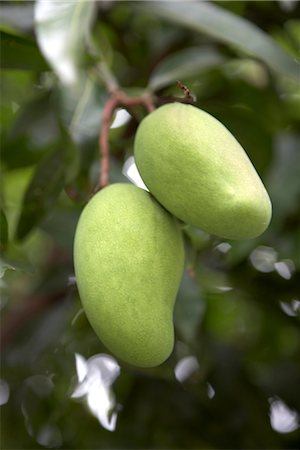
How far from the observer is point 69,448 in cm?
127

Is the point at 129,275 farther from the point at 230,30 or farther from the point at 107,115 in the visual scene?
the point at 230,30

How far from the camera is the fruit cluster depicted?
64 centimetres

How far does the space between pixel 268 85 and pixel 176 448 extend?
1.86 ft

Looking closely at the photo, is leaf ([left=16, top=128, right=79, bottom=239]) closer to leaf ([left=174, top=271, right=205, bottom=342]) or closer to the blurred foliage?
the blurred foliage

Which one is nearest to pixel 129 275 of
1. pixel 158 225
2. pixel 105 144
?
pixel 158 225

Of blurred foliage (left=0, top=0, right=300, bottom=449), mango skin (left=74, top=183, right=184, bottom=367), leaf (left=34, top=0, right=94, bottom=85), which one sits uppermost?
leaf (left=34, top=0, right=94, bottom=85)

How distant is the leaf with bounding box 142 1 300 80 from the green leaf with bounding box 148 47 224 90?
0.27 ft

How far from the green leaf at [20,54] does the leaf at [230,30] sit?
0.15 metres

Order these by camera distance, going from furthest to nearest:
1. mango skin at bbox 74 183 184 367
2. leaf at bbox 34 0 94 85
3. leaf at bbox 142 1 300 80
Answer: leaf at bbox 142 1 300 80 < leaf at bbox 34 0 94 85 < mango skin at bbox 74 183 184 367

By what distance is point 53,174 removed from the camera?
95cm

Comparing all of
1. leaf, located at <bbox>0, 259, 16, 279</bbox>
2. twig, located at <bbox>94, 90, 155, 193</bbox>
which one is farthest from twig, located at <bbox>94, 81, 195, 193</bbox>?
leaf, located at <bbox>0, 259, 16, 279</bbox>

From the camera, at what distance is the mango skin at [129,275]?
2.09 ft

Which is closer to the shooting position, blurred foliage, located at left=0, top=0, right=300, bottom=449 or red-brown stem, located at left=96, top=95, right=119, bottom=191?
red-brown stem, located at left=96, top=95, right=119, bottom=191

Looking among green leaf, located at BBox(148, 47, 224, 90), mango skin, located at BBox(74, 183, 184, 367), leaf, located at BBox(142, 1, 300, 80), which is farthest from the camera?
green leaf, located at BBox(148, 47, 224, 90)
